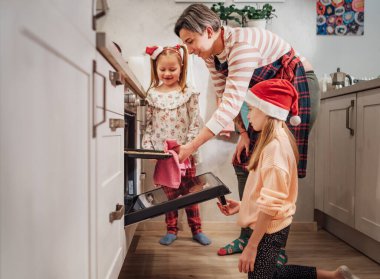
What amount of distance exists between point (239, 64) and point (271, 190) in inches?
22.7

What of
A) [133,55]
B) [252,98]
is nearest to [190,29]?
[252,98]

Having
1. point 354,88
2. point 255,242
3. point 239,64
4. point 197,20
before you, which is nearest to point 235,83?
point 239,64

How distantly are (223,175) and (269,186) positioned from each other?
127 cm

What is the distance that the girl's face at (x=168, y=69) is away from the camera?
7.11ft

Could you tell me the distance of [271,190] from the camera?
114cm

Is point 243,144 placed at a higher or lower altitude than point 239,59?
lower

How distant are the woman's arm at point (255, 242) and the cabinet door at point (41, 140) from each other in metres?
0.64

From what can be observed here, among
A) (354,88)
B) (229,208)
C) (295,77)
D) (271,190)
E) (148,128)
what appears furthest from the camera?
(148,128)

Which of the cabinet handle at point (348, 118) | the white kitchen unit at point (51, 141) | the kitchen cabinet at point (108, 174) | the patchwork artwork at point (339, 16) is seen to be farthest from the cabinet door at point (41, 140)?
the patchwork artwork at point (339, 16)

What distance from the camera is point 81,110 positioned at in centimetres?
67

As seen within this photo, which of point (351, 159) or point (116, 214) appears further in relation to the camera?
point (351, 159)

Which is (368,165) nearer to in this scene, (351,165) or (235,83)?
(351,165)

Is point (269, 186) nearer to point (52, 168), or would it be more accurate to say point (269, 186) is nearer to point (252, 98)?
point (252, 98)

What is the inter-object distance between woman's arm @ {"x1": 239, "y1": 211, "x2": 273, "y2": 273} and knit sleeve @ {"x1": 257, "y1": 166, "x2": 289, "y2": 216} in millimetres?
37
